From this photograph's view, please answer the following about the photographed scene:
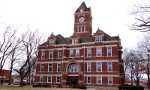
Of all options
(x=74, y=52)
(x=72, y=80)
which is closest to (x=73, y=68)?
(x=72, y=80)

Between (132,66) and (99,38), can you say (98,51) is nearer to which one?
(99,38)

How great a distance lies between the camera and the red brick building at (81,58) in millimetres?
58719

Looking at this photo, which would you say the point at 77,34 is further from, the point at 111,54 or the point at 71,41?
the point at 111,54

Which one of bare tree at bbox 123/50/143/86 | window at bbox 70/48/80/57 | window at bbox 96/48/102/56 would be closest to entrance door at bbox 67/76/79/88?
window at bbox 70/48/80/57

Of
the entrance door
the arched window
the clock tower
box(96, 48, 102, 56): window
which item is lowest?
the entrance door

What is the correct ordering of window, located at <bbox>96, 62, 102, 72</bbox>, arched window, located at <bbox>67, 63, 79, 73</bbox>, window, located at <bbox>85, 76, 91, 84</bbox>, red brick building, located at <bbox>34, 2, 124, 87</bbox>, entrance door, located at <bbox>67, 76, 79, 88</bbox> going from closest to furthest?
red brick building, located at <bbox>34, 2, 124, 87</bbox> → window, located at <bbox>96, 62, 102, 72</bbox> → window, located at <bbox>85, 76, 91, 84</bbox> → entrance door, located at <bbox>67, 76, 79, 88</bbox> → arched window, located at <bbox>67, 63, 79, 73</bbox>

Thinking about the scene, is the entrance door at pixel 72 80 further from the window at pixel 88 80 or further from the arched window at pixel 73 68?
the window at pixel 88 80

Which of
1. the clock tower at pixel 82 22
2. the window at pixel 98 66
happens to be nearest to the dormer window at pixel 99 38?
the window at pixel 98 66

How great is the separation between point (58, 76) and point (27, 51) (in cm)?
1001

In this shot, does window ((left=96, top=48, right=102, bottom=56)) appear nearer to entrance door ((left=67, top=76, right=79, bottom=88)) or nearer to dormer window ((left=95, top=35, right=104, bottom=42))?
dormer window ((left=95, top=35, right=104, bottom=42))

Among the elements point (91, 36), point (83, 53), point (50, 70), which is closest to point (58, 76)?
point (50, 70)

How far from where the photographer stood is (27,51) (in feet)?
198

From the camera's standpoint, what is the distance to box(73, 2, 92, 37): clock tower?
221 feet

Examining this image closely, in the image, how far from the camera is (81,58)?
62.4 meters
